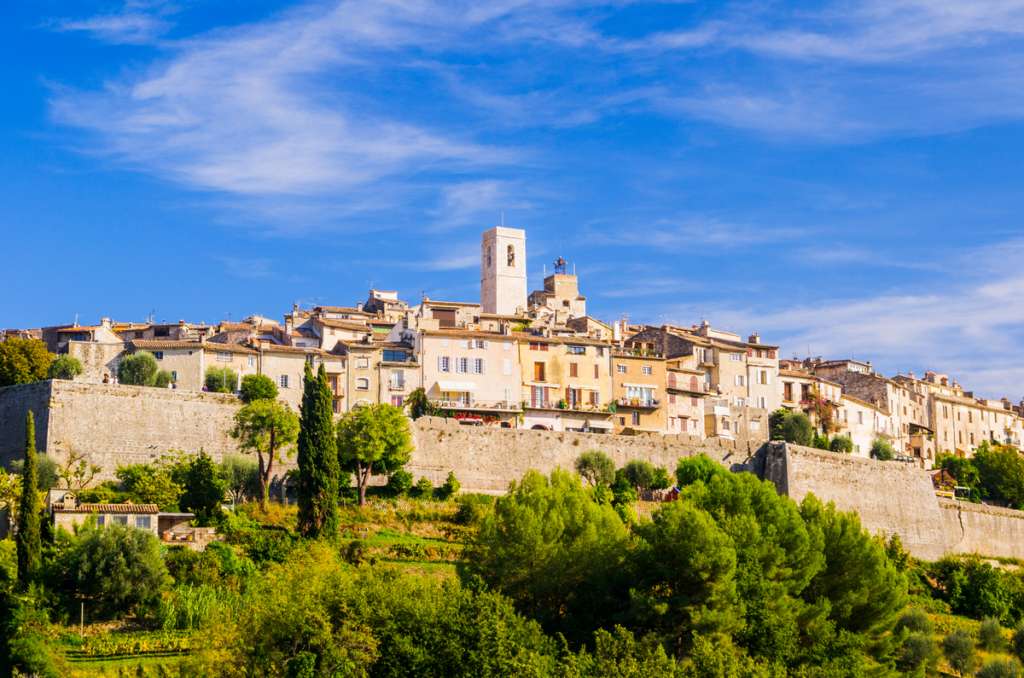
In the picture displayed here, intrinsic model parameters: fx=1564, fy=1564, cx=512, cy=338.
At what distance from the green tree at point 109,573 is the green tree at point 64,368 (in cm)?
2350

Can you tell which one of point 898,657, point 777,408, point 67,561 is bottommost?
point 898,657

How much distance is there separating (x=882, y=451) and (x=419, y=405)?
35.0 meters

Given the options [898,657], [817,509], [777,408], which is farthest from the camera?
[777,408]

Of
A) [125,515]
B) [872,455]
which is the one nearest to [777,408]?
[872,455]

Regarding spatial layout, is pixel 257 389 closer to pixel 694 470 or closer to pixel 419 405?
pixel 419 405

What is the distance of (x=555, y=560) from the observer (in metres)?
50.8

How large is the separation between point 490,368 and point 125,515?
30369mm

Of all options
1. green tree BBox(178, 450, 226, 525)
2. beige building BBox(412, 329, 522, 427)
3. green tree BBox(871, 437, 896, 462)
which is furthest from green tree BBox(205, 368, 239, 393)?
green tree BBox(871, 437, 896, 462)

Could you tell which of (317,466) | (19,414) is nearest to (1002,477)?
(317,466)

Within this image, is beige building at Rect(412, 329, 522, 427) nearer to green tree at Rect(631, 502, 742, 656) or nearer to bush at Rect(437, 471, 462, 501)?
bush at Rect(437, 471, 462, 501)

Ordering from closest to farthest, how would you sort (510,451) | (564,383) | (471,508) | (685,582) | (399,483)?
(685,582)
(471,508)
(399,483)
(510,451)
(564,383)

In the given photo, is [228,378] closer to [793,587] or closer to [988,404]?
[793,587]

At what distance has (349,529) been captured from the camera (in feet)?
201

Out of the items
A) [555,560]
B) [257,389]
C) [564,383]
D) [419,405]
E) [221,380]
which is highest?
[564,383]
